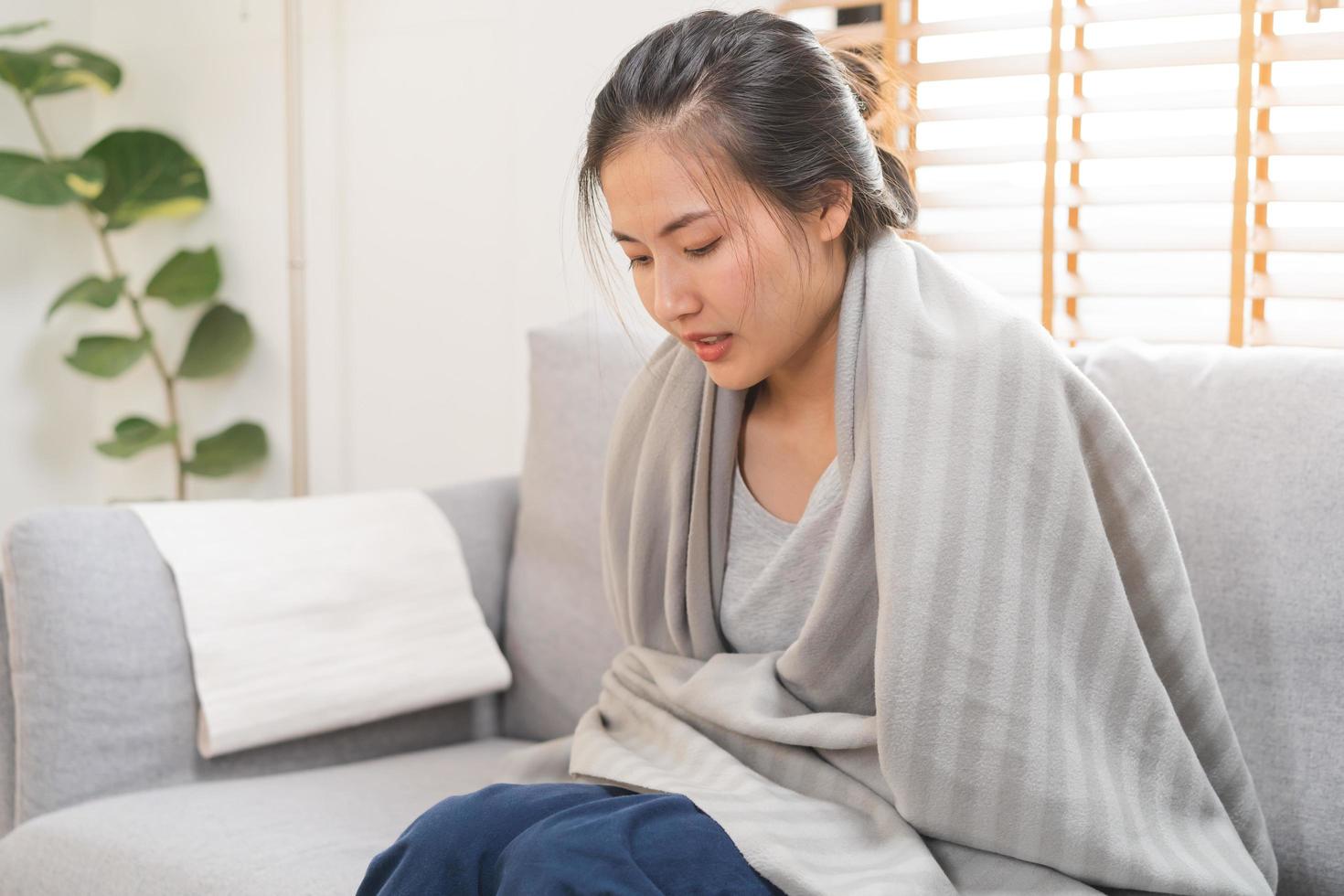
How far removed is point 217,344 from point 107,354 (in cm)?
21

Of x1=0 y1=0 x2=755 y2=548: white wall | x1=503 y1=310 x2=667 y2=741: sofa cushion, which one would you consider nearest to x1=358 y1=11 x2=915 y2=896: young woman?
x1=503 y1=310 x2=667 y2=741: sofa cushion

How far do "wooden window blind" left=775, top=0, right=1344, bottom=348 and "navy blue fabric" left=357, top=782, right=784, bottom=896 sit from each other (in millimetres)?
810

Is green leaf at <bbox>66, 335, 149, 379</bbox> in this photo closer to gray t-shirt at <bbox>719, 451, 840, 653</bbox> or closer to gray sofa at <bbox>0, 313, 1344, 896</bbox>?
gray sofa at <bbox>0, 313, 1344, 896</bbox>

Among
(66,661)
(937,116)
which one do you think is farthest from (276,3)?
(66,661)

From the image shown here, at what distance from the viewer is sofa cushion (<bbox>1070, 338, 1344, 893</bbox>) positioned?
1.28 metres

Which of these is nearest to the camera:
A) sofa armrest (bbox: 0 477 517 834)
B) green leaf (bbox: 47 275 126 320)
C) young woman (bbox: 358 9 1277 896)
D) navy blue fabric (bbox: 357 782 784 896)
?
navy blue fabric (bbox: 357 782 784 896)

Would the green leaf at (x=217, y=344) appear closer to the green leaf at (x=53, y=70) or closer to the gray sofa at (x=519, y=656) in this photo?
the green leaf at (x=53, y=70)

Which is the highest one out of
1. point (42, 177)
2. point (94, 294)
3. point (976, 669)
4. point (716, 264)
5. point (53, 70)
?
point (53, 70)

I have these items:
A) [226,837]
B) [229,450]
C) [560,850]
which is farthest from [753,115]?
[229,450]

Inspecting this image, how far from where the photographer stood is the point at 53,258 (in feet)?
9.37

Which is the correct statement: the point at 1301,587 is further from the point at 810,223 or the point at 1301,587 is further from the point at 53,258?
the point at 53,258

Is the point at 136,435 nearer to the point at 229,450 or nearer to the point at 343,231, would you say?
the point at 229,450

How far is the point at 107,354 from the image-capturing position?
2682mm

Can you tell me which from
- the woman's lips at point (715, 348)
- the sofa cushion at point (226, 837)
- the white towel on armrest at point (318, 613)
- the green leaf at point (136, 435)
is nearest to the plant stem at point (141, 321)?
the green leaf at point (136, 435)
